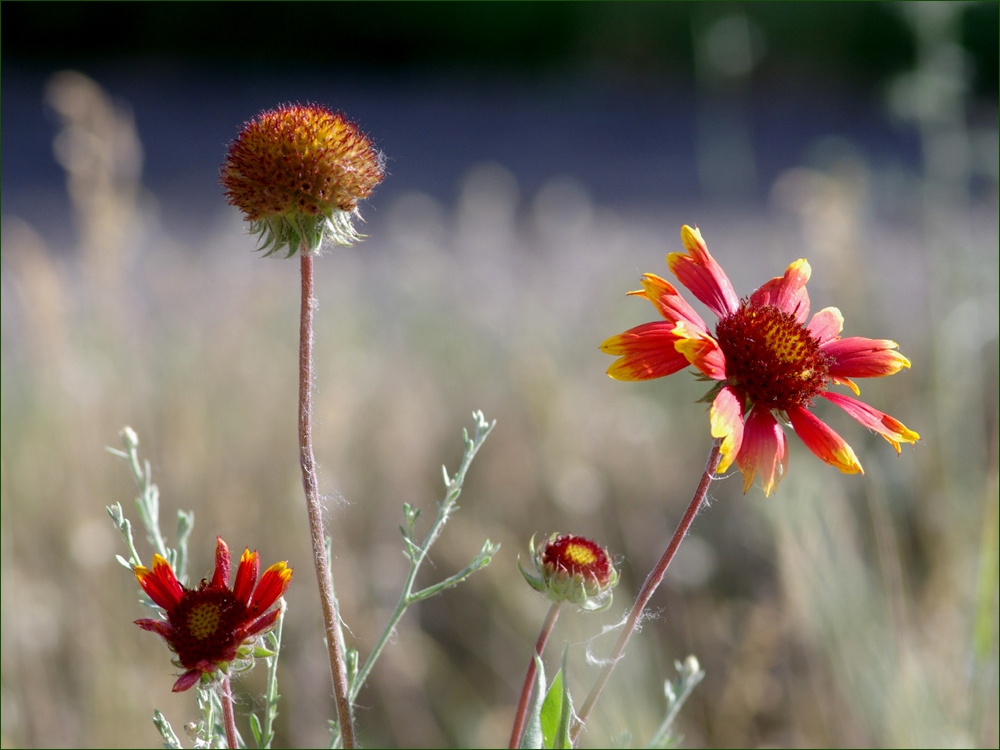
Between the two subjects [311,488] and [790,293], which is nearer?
[311,488]

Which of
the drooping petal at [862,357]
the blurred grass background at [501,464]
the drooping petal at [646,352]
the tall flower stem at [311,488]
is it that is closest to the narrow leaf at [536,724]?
the tall flower stem at [311,488]

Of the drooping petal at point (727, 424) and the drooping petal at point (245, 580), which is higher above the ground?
the drooping petal at point (727, 424)

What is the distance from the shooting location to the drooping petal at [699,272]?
817 mm

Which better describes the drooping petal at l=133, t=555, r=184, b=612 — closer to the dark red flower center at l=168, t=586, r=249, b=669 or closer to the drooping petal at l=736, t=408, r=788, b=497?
the dark red flower center at l=168, t=586, r=249, b=669

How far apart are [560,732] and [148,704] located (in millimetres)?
1247

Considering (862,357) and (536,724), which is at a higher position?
(862,357)

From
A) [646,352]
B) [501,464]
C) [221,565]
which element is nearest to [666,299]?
[646,352]

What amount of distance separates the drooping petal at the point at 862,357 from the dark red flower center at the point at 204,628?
538mm

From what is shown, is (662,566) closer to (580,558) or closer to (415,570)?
(580,558)

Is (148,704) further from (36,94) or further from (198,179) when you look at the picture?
(36,94)

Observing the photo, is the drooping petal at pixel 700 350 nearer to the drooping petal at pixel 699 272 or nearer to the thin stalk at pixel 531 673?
the drooping petal at pixel 699 272

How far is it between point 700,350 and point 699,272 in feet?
0.45

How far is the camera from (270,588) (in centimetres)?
74

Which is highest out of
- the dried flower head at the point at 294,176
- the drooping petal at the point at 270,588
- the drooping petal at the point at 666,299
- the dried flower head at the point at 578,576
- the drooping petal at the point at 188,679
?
the dried flower head at the point at 294,176
